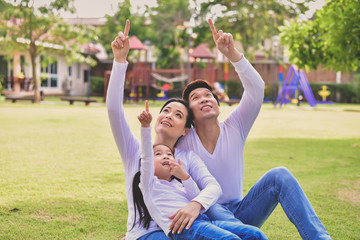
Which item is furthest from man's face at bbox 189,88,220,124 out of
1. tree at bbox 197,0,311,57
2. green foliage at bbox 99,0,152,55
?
green foliage at bbox 99,0,152,55

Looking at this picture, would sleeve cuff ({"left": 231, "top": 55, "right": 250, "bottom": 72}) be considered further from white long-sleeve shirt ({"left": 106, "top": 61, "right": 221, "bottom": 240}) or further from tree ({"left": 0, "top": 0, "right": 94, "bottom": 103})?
tree ({"left": 0, "top": 0, "right": 94, "bottom": 103})

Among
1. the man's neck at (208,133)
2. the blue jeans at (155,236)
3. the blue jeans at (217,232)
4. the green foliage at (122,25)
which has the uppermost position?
the green foliage at (122,25)

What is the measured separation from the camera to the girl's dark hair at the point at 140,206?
260 cm

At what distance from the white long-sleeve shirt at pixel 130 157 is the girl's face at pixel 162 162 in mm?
120

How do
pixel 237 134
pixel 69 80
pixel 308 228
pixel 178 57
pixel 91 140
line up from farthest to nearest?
pixel 178 57, pixel 69 80, pixel 91 140, pixel 237 134, pixel 308 228

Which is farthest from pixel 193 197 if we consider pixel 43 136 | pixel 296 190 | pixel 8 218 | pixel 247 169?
pixel 43 136

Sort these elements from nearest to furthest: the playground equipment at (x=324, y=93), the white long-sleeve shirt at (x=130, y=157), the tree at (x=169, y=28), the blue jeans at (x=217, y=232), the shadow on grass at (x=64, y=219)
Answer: the blue jeans at (x=217, y=232) → the white long-sleeve shirt at (x=130, y=157) → the shadow on grass at (x=64, y=219) → the playground equipment at (x=324, y=93) → the tree at (x=169, y=28)

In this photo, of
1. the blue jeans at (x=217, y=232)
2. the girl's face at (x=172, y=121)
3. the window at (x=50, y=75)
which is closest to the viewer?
the blue jeans at (x=217, y=232)

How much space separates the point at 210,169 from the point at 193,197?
1.33 feet

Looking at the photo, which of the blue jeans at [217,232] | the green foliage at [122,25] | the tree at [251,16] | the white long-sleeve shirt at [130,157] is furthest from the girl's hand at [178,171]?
the green foliage at [122,25]

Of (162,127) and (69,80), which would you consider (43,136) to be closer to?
(162,127)

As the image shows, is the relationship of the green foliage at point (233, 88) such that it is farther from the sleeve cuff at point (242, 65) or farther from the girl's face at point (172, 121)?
the girl's face at point (172, 121)

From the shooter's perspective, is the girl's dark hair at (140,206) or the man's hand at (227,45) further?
the man's hand at (227,45)

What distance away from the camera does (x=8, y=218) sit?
386 centimetres
